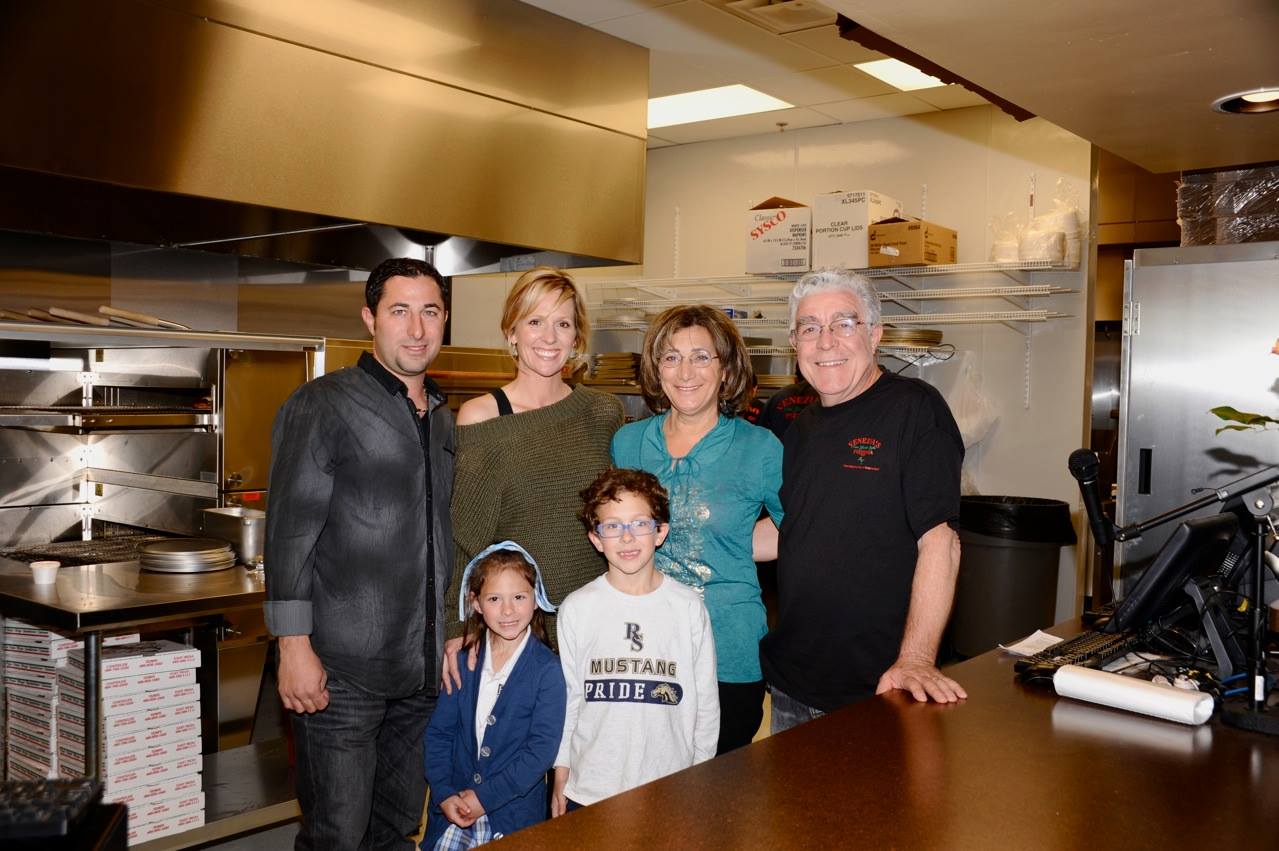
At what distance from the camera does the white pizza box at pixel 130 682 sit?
275 cm

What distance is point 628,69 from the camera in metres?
4.35

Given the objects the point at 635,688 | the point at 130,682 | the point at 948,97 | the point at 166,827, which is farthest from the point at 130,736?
the point at 948,97

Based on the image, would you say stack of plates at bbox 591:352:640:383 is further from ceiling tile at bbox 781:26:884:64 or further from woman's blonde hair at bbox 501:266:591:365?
woman's blonde hair at bbox 501:266:591:365

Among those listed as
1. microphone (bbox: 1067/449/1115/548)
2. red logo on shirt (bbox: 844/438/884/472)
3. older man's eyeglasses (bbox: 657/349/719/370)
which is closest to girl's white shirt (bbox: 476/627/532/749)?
older man's eyeglasses (bbox: 657/349/719/370)

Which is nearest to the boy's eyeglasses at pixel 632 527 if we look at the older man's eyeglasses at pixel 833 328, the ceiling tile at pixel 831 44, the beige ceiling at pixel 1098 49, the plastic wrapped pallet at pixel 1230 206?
the older man's eyeglasses at pixel 833 328

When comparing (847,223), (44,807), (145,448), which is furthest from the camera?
(847,223)

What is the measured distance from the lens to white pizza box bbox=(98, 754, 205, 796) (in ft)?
9.05

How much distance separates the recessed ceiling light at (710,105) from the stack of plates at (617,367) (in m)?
1.35

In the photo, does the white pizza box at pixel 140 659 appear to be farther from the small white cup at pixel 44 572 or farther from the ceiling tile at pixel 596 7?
the ceiling tile at pixel 596 7

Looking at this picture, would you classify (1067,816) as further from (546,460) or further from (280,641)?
(280,641)

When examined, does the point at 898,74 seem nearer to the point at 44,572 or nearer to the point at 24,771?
the point at 44,572

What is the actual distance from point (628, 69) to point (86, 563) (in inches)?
108

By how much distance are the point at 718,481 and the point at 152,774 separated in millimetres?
1827

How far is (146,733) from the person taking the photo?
2.83 meters
